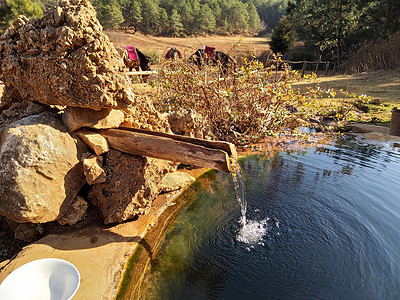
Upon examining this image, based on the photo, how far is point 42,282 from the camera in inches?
91.7

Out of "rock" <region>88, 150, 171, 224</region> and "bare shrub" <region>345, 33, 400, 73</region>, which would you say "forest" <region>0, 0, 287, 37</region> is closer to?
"bare shrub" <region>345, 33, 400, 73</region>

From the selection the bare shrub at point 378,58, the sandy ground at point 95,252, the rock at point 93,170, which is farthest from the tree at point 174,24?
the sandy ground at point 95,252

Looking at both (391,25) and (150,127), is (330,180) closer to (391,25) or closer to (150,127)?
(150,127)

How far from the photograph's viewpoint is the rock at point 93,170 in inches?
126

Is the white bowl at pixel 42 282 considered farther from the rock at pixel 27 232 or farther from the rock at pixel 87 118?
the rock at pixel 87 118

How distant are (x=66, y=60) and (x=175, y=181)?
2399 mm

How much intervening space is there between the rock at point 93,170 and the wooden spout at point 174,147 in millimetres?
323

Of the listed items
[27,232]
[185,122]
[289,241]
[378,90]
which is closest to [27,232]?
[27,232]

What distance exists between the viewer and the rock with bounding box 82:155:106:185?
320 centimetres

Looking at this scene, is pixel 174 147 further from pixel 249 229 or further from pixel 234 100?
pixel 234 100

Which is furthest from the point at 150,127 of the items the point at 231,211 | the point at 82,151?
the point at 231,211

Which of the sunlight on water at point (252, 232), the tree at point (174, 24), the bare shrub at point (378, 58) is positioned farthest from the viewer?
the tree at point (174, 24)

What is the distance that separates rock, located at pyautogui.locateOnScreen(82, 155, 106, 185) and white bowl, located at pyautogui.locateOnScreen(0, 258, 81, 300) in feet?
3.46

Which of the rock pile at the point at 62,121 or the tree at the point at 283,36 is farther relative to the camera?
the tree at the point at 283,36
